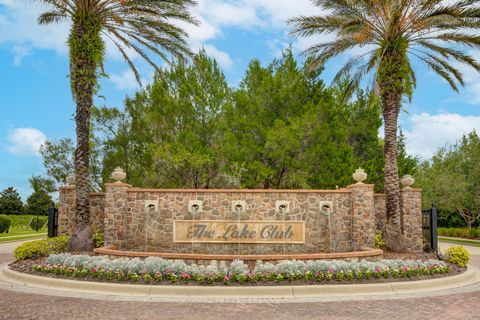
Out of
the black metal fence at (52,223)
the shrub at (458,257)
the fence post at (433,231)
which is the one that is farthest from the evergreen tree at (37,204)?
the shrub at (458,257)

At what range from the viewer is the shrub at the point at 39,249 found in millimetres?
14523

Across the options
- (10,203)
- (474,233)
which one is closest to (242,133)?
(474,233)

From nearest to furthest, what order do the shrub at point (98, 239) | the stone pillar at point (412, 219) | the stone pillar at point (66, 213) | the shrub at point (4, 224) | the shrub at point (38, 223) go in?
the shrub at point (98, 239) < the stone pillar at point (66, 213) < the stone pillar at point (412, 219) < the shrub at point (4, 224) < the shrub at point (38, 223)

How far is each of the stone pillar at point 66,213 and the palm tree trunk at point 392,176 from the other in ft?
40.2

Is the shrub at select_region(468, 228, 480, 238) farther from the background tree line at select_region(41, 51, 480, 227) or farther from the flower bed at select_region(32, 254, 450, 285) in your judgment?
the flower bed at select_region(32, 254, 450, 285)

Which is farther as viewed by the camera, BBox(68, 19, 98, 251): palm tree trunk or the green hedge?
the green hedge

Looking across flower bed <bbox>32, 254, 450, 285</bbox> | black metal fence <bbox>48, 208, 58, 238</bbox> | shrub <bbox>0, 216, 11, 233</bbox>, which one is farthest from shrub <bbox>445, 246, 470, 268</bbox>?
shrub <bbox>0, 216, 11, 233</bbox>

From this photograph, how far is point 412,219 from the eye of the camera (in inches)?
716

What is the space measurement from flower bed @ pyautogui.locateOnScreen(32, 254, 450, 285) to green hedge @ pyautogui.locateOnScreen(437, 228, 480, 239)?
27.6 metres

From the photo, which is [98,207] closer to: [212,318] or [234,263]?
[234,263]

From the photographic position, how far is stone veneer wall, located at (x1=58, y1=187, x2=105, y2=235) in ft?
57.7

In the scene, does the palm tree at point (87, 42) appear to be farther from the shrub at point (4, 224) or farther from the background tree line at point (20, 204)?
the background tree line at point (20, 204)

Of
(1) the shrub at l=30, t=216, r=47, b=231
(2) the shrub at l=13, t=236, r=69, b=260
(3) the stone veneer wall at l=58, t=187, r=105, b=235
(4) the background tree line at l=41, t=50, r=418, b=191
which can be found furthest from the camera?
(1) the shrub at l=30, t=216, r=47, b=231

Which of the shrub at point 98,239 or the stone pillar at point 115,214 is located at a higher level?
the stone pillar at point 115,214
